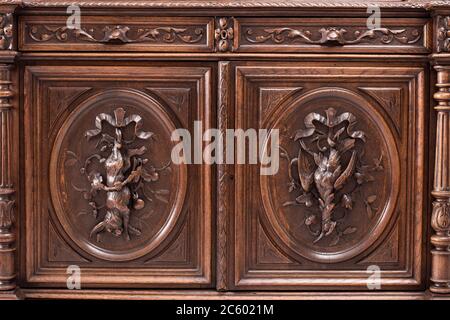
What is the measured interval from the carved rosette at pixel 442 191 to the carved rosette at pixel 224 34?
0.60 m

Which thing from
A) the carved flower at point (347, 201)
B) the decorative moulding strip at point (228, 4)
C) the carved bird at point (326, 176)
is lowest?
the carved flower at point (347, 201)

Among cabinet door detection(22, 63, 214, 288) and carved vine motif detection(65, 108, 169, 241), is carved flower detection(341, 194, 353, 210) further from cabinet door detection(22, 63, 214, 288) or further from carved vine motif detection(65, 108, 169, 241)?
carved vine motif detection(65, 108, 169, 241)

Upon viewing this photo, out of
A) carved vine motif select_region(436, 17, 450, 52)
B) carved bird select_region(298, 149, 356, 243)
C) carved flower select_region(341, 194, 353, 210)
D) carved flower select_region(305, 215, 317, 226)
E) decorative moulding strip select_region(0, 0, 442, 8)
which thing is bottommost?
carved flower select_region(305, 215, 317, 226)

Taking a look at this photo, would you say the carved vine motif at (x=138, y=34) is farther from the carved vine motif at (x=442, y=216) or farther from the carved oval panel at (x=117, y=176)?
the carved vine motif at (x=442, y=216)

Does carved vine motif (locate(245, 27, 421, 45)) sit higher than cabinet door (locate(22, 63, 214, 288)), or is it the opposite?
carved vine motif (locate(245, 27, 421, 45))

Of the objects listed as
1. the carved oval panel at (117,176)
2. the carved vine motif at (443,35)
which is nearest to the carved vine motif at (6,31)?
the carved oval panel at (117,176)

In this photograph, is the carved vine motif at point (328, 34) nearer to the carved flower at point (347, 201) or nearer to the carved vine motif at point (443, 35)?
the carved vine motif at point (443, 35)

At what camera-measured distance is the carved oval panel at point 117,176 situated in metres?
2.31

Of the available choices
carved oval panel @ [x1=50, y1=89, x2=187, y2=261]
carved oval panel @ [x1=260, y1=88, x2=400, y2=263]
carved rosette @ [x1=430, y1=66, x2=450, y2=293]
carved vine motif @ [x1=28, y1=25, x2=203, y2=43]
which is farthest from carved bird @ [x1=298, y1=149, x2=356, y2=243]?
carved vine motif @ [x1=28, y1=25, x2=203, y2=43]

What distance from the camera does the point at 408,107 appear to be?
2309 millimetres

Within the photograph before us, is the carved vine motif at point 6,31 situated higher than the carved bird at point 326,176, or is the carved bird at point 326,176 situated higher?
the carved vine motif at point 6,31

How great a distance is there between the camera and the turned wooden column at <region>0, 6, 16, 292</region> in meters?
2.26

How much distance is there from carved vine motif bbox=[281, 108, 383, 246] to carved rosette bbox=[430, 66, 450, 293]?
0.17 meters

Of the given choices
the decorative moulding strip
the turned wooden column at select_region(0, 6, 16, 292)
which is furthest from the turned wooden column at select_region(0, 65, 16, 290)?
the decorative moulding strip
